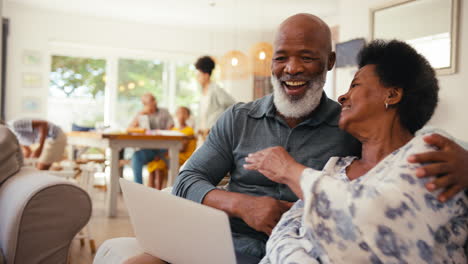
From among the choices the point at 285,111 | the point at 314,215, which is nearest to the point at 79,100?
the point at 285,111

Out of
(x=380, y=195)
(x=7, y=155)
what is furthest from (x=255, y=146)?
(x=7, y=155)

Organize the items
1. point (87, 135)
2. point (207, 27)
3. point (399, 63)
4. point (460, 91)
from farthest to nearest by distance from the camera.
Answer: point (207, 27) → point (87, 135) → point (460, 91) → point (399, 63)

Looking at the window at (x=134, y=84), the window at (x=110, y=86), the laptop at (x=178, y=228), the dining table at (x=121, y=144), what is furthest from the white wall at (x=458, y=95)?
the window at (x=134, y=84)

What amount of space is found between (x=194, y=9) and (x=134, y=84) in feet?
7.11

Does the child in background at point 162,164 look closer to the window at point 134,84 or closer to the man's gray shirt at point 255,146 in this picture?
the window at point 134,84

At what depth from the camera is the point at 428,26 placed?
386 centimetres

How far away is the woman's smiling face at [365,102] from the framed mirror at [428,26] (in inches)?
105

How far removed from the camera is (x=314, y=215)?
2.79 ft

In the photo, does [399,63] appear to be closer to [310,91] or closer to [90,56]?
[310,91]

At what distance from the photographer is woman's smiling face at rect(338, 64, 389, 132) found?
1062 mm

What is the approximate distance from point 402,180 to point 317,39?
68 centimetres

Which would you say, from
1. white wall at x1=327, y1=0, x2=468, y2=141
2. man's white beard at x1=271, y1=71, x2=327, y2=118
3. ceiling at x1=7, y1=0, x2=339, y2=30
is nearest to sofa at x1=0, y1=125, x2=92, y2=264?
man's white beard at x1=271, y1=71, x2=327, y2=118

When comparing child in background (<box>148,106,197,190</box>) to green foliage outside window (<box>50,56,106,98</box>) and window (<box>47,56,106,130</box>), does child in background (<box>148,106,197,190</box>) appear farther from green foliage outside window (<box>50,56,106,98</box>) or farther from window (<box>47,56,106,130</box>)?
green foliage outside window (<box>50,56,106,98</box>)

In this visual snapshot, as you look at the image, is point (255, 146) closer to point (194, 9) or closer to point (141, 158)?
point (141, 158)
